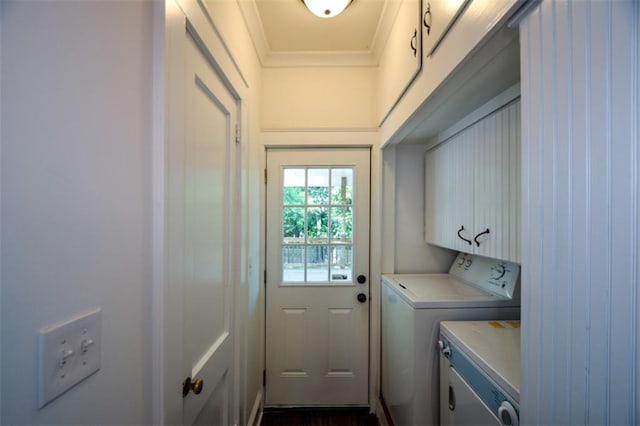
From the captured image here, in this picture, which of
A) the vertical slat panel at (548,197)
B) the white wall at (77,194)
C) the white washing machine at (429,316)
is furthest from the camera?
the white washing machine at (429,316)

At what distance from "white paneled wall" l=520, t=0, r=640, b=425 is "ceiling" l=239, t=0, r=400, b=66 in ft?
3.88

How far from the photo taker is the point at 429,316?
4.21 feet

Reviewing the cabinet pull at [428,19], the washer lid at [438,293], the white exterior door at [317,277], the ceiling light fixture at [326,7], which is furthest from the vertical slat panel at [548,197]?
the white exterior door at [317,277]

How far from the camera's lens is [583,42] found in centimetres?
45

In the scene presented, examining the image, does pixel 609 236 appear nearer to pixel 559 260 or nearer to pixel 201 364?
pixel 559 260

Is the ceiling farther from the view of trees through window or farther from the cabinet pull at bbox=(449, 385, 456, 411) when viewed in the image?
the cabinet pull at bbox=(449, 385, 456, 411)

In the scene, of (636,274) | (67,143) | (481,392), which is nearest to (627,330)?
(636,274)

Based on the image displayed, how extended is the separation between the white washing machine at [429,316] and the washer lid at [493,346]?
0.25 ft

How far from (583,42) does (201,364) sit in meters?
1.36

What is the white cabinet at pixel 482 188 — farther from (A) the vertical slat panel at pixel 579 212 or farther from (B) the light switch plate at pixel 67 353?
(B) the light switch plate at pixel 67 353

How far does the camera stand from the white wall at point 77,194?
394 millimetres

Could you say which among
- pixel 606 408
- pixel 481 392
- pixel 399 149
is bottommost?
pixel 481 392

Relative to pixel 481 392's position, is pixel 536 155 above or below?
above

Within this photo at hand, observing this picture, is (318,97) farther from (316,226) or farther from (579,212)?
(579,212)
